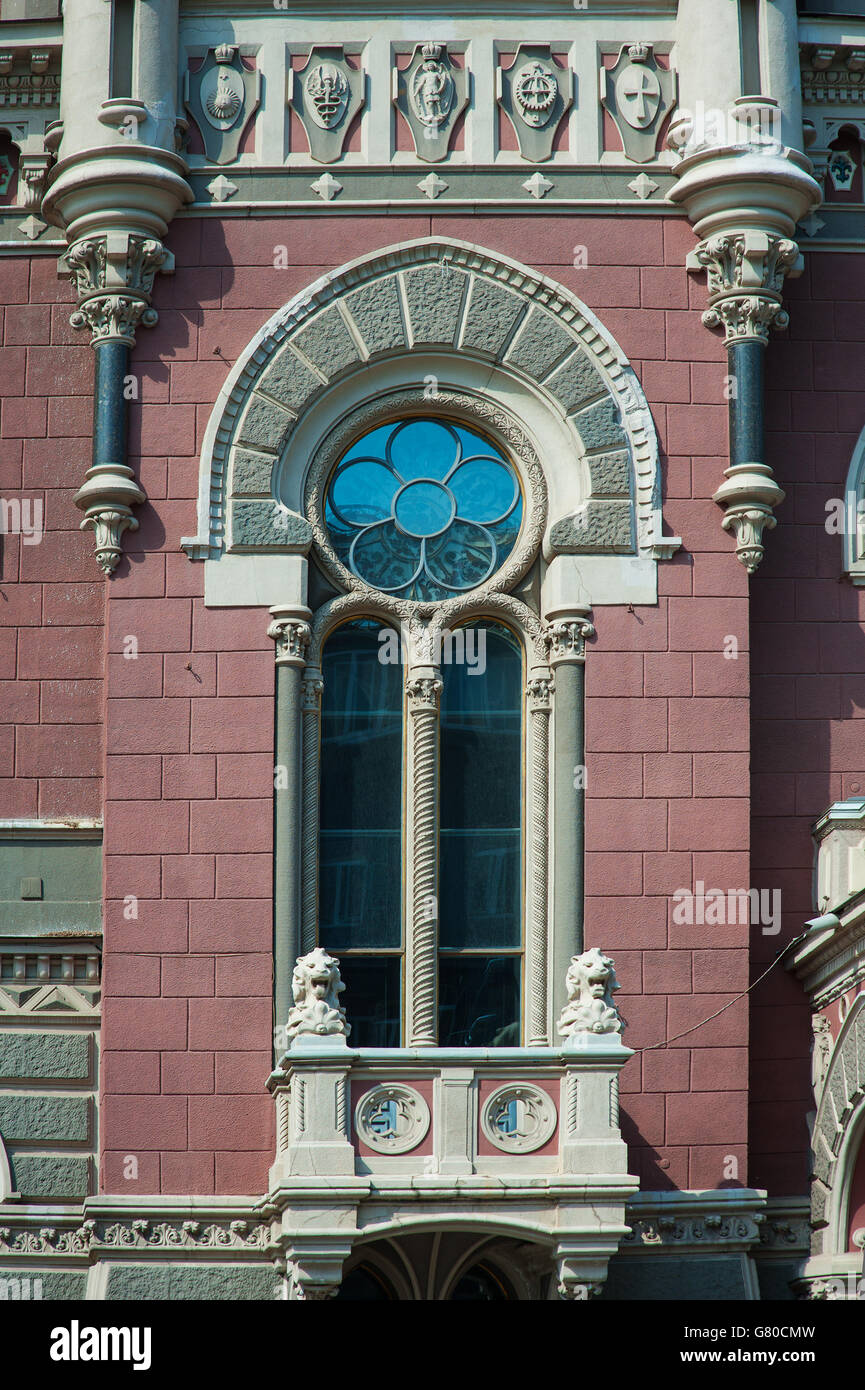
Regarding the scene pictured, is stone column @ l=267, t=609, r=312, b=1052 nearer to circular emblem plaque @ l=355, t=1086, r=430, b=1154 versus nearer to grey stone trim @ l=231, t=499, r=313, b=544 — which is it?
grey stone trim @ l=231, t=499, r=313, b=544

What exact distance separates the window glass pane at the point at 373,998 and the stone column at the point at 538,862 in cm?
110

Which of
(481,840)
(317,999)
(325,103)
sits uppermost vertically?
(325,103)

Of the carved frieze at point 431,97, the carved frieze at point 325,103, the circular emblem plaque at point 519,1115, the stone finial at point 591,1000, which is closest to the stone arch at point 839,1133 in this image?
the stone finial at point 591,1000

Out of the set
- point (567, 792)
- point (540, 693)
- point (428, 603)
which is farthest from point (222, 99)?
point (567, 792)

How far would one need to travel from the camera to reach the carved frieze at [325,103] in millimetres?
20406

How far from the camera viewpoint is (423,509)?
20.3 m

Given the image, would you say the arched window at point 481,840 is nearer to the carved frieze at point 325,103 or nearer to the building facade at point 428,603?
the building facade at point 428,603

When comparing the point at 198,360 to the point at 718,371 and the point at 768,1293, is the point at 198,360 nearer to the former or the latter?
the point at 718,371

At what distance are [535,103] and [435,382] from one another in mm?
2555

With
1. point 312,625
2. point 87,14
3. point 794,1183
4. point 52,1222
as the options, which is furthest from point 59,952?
point 87,14

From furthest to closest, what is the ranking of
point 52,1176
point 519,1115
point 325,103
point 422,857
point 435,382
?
point 325,103, point 435,382, point 422,857, point 52,1176, point 519,1115

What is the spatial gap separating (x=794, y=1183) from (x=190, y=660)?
6523 mm

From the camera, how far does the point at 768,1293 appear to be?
19266 millimetres

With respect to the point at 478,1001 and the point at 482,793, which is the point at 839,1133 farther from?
the point at 482,793
